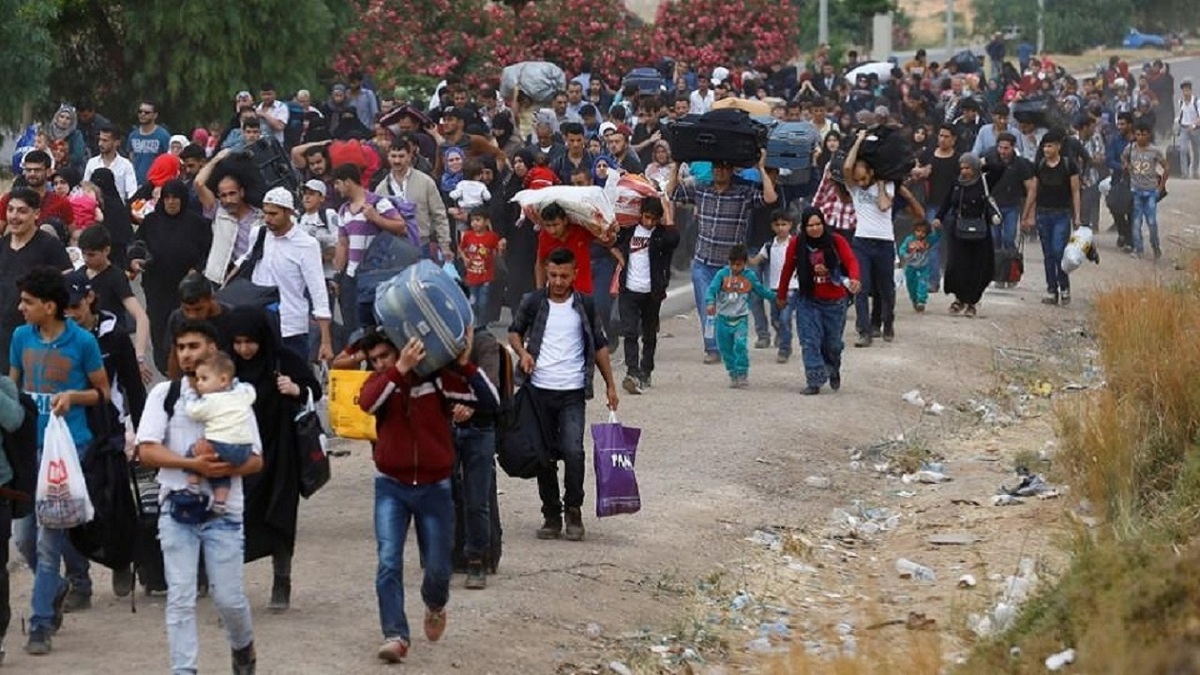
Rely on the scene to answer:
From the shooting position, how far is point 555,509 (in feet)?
39.7

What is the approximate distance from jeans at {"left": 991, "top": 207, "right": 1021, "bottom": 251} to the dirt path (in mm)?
3175

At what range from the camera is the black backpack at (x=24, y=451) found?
9.50 m

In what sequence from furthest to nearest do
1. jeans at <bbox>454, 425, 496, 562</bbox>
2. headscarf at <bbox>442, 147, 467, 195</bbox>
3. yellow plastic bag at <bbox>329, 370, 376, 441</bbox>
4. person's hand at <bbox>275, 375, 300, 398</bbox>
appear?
1. headscarf at <bbox>442, 147, 467, 195</bbox>
2. jeans at <bbox>454, 425, 496, 562</bbox>
3. yellow plastic bag at <bbox>329, 370, 376, 441</bbox>
4. person's hand at <bbox>275, 375, 300, 398</bbox>

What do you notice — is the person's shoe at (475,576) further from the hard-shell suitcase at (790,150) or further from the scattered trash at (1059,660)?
the hard-shell suitcase at (790,150)

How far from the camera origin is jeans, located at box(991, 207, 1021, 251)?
22609 millimetres

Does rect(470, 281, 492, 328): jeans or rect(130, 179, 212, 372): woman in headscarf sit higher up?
rect(130, 179, 212, 372): woman in headscarf

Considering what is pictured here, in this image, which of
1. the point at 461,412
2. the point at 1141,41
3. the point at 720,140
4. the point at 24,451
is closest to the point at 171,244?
the point at 720,140

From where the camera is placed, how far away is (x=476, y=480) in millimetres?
10672

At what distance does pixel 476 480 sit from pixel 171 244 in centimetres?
486

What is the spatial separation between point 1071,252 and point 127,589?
42.7 feet

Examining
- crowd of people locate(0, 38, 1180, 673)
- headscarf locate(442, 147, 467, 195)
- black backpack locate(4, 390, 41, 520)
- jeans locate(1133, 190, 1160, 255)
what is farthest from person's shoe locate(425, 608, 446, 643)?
jeans locate(1133, 190, 1160, 255)

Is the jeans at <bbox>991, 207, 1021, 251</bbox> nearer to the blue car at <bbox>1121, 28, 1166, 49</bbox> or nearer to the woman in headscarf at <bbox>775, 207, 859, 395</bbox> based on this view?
the woman in headscarf at <bbox>775, 207, 859, 395</bbox>

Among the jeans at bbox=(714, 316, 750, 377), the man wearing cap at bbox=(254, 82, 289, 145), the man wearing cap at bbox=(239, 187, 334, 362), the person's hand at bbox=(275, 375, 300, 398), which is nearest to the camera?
the person's hand at bbox=(275, 375, 300, 398)

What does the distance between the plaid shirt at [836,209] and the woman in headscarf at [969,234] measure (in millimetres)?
2381
